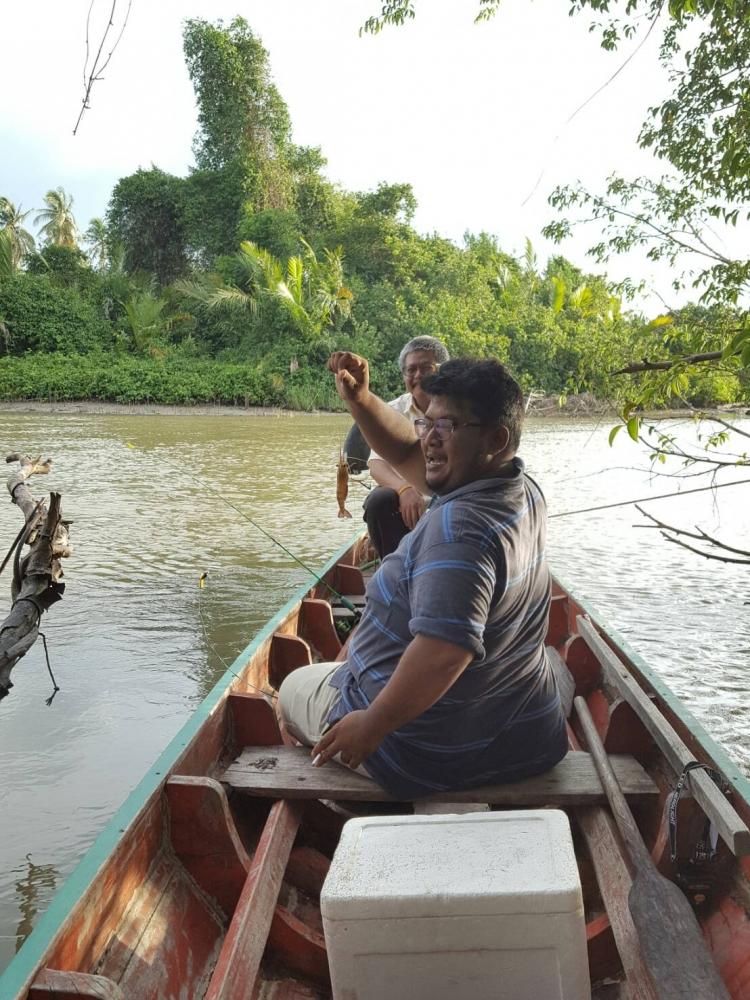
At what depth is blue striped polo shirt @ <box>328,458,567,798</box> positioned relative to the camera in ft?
5.38

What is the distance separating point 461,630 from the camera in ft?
5.24

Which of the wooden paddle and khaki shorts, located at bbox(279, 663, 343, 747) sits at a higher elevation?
khaki shorts, located at bbox(279, 663, 343, 747)

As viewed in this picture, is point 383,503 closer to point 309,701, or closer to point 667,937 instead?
point 309,701

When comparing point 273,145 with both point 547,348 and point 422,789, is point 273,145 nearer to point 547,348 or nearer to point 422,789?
point 547,348

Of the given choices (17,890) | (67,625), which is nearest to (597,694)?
(17,890)

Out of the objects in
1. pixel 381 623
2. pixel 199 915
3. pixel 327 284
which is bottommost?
pixel 199 915

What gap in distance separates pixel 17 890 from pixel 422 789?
65.3 inches

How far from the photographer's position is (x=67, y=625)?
5574 mm

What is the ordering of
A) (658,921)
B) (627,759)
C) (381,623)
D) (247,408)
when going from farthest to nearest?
(247,408)
(627,759)
(381,623)
(658,921)

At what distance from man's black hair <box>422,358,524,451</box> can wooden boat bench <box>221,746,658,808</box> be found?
843 millimetres

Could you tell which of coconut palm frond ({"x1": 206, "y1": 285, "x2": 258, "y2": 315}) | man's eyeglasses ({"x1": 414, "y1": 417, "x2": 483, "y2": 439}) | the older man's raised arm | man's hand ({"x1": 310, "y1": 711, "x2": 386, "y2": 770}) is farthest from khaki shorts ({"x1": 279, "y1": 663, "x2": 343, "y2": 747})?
coconut palm frond ({"x1": 206, "y1": 285, "x2": 258, "y2": 315})

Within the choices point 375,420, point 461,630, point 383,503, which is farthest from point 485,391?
point 383,503

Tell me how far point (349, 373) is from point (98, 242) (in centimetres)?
3553

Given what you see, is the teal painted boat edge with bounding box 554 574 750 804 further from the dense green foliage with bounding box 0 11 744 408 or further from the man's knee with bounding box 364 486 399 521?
the dense green foliage with bounding box 0 11 744 408
